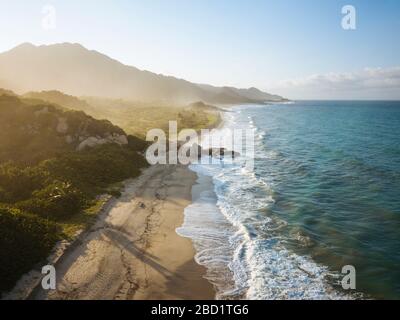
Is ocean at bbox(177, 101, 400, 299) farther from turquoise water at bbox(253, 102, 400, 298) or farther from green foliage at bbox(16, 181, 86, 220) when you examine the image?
green foliage at bbox(16, 181, 86, 220)

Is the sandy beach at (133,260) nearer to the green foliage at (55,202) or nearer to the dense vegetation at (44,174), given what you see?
the dense vegetation at (44,174)

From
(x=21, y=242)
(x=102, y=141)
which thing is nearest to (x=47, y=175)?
(x=21, y=242)

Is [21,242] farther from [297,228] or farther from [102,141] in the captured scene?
[102,141]

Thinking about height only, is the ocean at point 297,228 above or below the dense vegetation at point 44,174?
below

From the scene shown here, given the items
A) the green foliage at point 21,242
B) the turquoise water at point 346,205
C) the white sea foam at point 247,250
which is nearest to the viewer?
the green foliage at point 21,242

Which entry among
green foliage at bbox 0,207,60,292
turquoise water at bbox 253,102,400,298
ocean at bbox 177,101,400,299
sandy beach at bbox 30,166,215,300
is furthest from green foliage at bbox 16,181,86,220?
turquoise water at bbox 253,102,400,298

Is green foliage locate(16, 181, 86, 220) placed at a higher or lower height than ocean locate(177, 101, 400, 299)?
higher

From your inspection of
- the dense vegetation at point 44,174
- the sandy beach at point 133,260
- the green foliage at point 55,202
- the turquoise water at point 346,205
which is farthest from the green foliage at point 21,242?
the turquoise water at point 346,205
